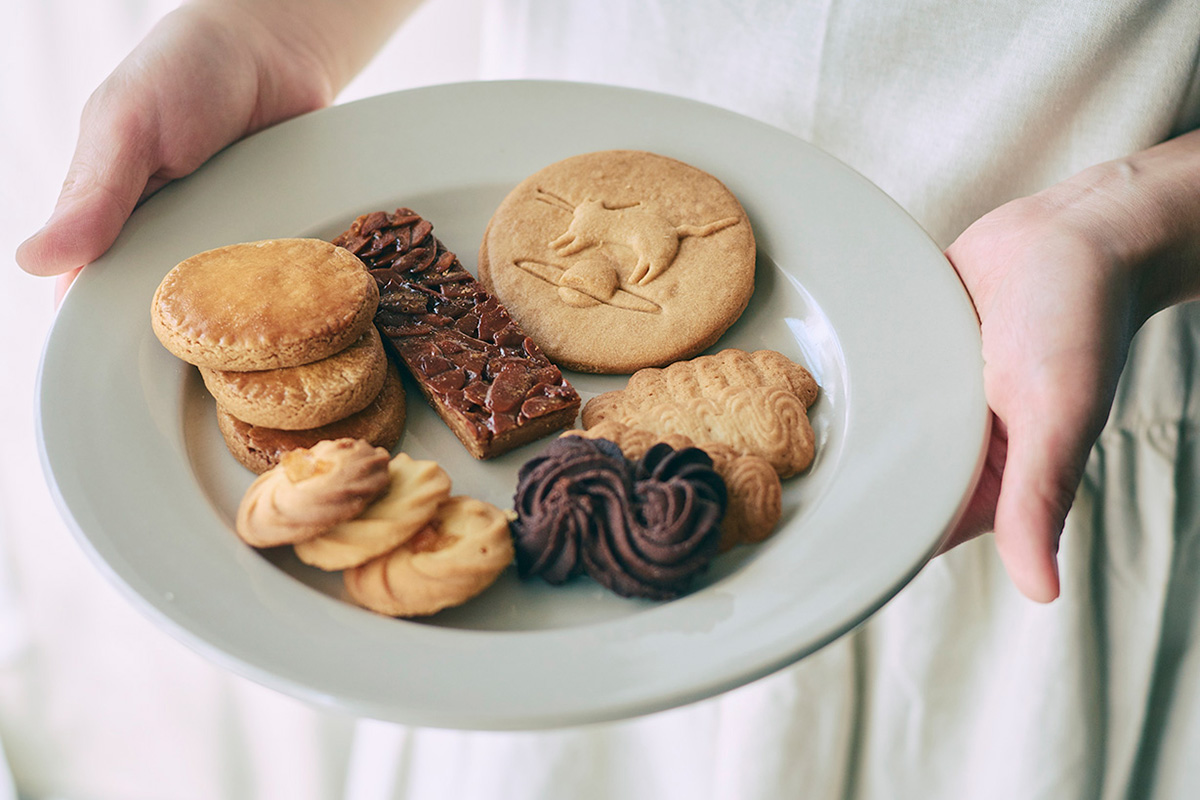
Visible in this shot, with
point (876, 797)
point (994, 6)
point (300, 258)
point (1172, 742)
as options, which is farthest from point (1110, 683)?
point (300, 258)

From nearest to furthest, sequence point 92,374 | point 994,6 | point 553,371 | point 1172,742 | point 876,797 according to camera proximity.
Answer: point 92,374, point 553,371, point 994,6, point 1172,742, point 876,797

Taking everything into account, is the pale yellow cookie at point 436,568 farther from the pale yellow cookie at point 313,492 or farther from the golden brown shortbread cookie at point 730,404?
the golden brown shortbread cookie at point 730,404

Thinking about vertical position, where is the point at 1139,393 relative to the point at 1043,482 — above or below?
below

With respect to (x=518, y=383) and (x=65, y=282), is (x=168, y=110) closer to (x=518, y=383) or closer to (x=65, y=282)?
(x=65, y=282)

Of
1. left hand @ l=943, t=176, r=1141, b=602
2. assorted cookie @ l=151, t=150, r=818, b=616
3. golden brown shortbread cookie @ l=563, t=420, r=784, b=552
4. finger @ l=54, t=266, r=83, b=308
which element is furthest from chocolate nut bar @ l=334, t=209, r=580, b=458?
left hand @ l=943, t=176, r=1141, b=602

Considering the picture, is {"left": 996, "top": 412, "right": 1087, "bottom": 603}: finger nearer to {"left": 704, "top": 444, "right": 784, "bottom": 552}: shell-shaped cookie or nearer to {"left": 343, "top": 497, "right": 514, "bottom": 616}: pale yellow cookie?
{"left": 704, "top": 444, "right": 784, "bottom": 552}: shell-shaped cookie

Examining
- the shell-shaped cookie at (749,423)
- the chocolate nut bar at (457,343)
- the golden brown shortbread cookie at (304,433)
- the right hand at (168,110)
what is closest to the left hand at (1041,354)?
the shell-shaped cookie at (749,423)

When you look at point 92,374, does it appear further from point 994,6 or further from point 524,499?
point 994,6
